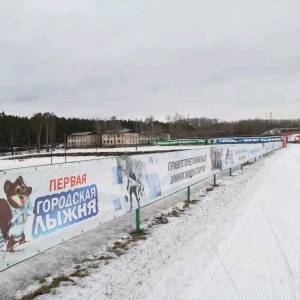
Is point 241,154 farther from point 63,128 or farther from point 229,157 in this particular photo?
point 63,128

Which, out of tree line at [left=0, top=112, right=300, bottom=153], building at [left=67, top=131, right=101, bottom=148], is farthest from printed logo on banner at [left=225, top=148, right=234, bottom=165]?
building at [left=67, top=131, right=101, bottom=148]

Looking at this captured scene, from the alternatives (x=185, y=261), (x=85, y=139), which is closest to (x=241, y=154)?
(x=185, y=261)

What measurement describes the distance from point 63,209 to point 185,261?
6.81ft

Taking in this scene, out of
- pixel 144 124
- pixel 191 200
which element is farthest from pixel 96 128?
pixel 191 200

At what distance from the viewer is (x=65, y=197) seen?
180 inches

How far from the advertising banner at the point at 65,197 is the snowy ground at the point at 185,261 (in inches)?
24.0

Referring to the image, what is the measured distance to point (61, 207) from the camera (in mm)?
4504

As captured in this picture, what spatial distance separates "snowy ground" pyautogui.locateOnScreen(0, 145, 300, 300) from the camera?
3865mm

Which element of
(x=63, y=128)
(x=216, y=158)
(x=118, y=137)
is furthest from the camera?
(x=63, y=128)

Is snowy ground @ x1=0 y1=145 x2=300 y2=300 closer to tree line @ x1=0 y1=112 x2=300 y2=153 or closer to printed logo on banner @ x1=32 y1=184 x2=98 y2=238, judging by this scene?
printed logo on banner @ x1=32 y1=184 x2=98 y2=238

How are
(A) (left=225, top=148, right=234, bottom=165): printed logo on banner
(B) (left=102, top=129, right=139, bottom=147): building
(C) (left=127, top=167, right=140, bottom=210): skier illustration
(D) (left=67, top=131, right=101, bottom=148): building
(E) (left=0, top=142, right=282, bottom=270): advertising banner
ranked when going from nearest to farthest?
(E) (left=0, top=142, right=282, bottom=270): advertising banner → (C) (left=127, top=167, right=140, bottom=210): skier illustration → (A) (left=225, top=148, right=234, bottom=165): printed logo on banner → (B) (left=102, top=129, right=139, bottom=147): building → (D) (left=67, top=131, right=101, bottom=148): building

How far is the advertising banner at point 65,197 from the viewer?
3.75 metres

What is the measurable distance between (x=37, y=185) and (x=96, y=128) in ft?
445

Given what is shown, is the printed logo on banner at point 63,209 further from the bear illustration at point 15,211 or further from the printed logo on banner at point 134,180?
the printed logo on banner at point 134,180
